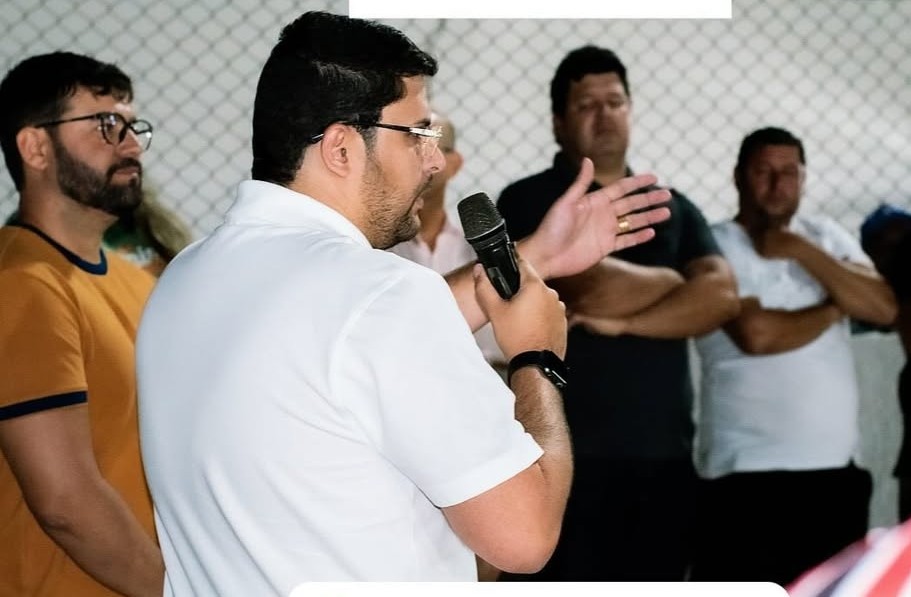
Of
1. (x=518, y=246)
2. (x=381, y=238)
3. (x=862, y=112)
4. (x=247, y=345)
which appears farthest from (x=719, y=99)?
(x=247, y=345)

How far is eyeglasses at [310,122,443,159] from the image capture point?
1225 mm

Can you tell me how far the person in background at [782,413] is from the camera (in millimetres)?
2768

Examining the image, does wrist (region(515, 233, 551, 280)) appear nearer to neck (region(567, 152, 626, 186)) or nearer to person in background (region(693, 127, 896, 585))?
neck (region(567, 152, 626, 186))

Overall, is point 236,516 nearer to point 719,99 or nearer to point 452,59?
point 452,59

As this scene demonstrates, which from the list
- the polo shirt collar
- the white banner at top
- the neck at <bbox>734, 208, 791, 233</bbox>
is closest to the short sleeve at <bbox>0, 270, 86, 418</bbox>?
the polo shirt collar

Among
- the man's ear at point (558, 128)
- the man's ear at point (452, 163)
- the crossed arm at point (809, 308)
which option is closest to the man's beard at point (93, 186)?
the man's ear at point (452, 163)

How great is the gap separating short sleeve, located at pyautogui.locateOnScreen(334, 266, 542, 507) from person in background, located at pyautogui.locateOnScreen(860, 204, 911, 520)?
5.95 ft

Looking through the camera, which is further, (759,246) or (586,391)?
(759,246)

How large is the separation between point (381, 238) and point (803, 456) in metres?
1.82

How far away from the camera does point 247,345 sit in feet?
3.56

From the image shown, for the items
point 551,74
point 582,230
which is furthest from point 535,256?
point 551,74

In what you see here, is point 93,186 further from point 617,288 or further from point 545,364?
point 617,288

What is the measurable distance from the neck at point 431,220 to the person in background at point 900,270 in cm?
113

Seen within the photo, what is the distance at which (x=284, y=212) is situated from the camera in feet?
3.90
